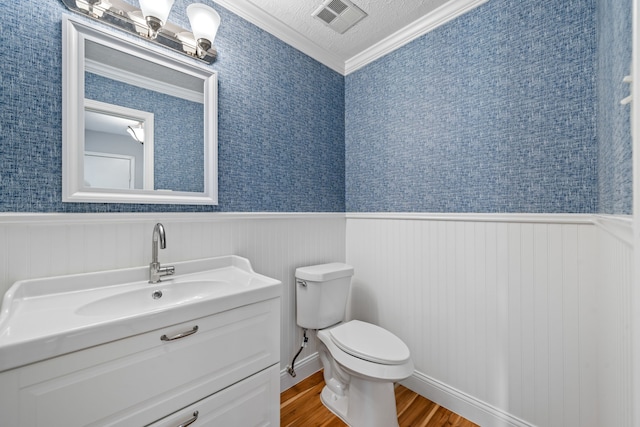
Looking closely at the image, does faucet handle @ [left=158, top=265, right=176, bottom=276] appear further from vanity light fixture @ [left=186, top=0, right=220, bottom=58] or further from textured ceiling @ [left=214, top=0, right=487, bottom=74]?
textured ceiling @ [left=214, top=0, right=487, bottom=74]

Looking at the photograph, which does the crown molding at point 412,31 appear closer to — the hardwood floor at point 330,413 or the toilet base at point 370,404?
the toilet base at point 370,404

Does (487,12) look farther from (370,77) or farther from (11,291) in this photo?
(11,291)

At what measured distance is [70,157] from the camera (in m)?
1.03

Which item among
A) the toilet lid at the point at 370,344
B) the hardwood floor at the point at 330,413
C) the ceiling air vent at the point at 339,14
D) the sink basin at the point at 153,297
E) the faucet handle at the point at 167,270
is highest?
the ceiling air vent at the point at 339,14

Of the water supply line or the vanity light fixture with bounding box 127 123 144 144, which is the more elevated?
the vanity light fixture with bounding box 127 123 144 144

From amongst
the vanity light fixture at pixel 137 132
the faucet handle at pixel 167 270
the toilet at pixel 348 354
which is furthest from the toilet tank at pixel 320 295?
the vanity light fixture at pixel 137 132

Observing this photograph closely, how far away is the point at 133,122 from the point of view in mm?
1196

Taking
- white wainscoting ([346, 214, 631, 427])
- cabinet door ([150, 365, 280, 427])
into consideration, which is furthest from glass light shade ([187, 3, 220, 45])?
cabinet door ([150, 365, 280, 427])

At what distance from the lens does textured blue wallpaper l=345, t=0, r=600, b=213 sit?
46.3 inches

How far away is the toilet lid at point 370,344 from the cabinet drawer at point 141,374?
18.3 inches

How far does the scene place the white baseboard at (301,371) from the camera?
1.69 metres

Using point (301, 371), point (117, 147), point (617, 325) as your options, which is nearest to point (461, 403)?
point (301, 371)

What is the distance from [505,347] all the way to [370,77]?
1907 mm

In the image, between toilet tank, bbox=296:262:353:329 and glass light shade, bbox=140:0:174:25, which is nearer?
glass light shade, bbox=140:0:174:25
